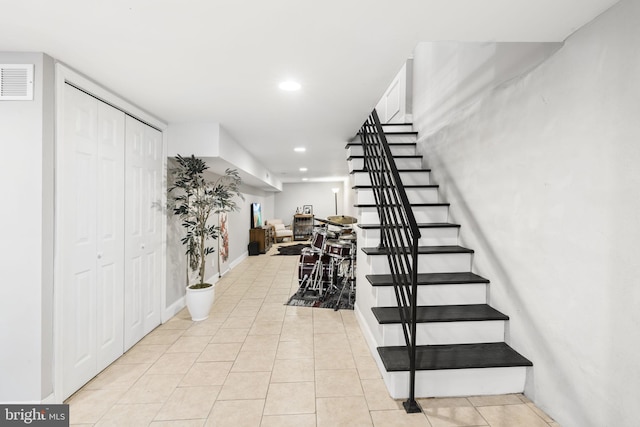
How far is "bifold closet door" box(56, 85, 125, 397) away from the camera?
209 centimetres

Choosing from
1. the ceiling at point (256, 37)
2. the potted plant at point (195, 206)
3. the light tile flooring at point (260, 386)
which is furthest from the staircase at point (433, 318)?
the potted plant at point (195, 206)

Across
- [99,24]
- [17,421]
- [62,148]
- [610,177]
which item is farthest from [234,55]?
[17,421]

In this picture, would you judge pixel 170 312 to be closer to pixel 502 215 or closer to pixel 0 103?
pixel 0 103

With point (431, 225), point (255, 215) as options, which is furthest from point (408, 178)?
point (255, 215)

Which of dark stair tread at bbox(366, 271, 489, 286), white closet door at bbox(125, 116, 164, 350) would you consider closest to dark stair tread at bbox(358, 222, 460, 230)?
dark stair tread at bbox(366, 271, 489, 286)

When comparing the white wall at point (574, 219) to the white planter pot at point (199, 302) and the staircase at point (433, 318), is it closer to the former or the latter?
the staircase at point (433, 318)

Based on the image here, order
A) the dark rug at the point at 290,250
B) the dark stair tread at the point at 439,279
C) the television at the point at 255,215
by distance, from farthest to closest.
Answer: the television at the point at 255,215 → the dark rug at the point at 290,250 → the dark stair tread at the point at 439,279

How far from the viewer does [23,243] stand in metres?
1.89

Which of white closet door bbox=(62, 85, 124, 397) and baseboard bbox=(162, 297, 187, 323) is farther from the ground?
white closet door bbox=(62, 85, 124, 397)

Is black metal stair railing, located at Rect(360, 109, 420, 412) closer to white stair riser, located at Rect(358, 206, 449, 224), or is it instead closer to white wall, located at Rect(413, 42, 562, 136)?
white stair riser, located at Rect(358, 206, 449, 224)

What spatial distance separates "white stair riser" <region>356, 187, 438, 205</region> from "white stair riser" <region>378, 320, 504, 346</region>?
1.48m

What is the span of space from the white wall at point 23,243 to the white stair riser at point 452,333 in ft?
7.49

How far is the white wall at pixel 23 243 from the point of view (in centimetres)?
188

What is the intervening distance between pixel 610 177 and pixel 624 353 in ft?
2.73
